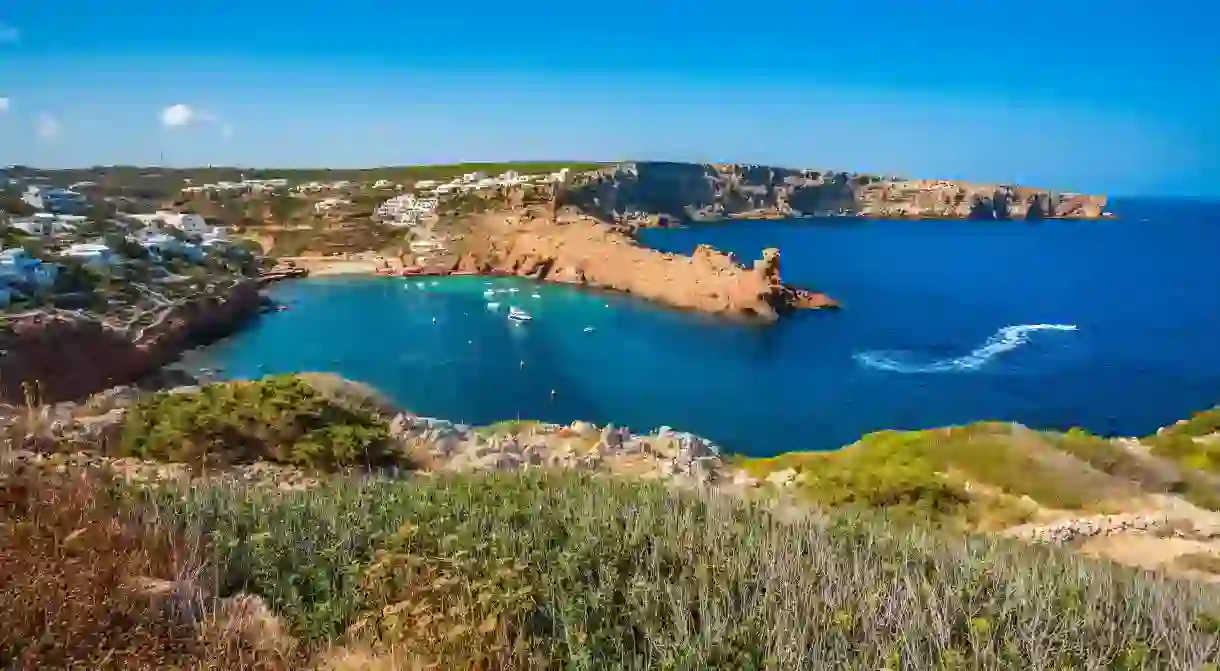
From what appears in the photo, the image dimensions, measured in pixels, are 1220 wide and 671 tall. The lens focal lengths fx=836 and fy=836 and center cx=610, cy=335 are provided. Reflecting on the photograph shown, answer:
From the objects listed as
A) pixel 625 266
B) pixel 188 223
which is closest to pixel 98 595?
pixel 625 266

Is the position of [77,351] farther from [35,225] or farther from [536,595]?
[536,595]

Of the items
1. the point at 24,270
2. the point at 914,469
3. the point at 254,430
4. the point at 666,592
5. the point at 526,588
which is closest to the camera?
the point at 526,588

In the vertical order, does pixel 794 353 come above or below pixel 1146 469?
below

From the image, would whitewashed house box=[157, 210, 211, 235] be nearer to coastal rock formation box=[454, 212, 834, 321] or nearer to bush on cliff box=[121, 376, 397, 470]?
coastal rock formation box=[454, 212, 834, 321]

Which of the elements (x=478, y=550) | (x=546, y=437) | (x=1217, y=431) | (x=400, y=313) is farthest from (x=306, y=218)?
(x=478, y=550)

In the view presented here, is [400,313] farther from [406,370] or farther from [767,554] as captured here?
[767,554]

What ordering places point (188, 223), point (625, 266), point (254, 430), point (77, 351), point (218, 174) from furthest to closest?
point (218, 174), point (188, 223), point (625, 266), point (77, 351), point (254, 430)
